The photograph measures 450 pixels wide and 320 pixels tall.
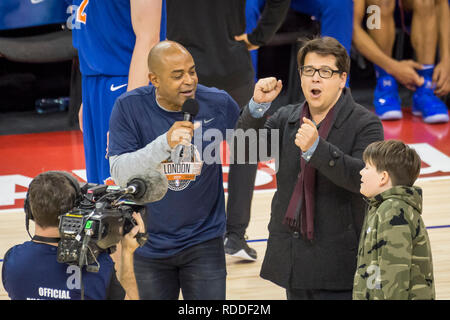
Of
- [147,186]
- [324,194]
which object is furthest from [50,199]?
[324,194]

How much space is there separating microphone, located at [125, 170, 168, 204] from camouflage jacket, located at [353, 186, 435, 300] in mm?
747

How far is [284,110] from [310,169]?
31 cm

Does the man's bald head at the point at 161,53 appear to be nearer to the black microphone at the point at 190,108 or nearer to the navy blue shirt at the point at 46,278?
the black microphone at the point at 190,108

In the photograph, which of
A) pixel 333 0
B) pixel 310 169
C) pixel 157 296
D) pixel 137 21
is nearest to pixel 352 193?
pixel 310 169

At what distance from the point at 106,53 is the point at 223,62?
35.7 inches

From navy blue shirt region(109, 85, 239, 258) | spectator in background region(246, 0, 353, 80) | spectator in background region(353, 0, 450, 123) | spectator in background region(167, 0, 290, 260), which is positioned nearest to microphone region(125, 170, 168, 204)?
navy blue shirt region(109, 85, 239, 258)

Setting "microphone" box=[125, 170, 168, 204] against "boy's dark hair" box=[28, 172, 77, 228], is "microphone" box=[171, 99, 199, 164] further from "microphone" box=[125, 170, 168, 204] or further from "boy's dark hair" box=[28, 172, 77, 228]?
"boy's dark hair" box=[28, 172, 77, 228]

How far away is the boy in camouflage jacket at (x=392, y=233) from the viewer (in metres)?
2.65

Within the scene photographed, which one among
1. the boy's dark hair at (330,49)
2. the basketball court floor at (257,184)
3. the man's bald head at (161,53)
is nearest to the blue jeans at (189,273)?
the man's bald head at (161,53)

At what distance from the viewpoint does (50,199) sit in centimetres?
263

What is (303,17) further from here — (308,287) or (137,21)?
(308,287)

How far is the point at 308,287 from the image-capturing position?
10.1 ft

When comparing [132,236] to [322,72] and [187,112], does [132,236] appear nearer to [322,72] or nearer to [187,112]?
[187,112]

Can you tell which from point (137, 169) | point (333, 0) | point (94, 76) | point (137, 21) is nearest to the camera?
point (137, 169)
